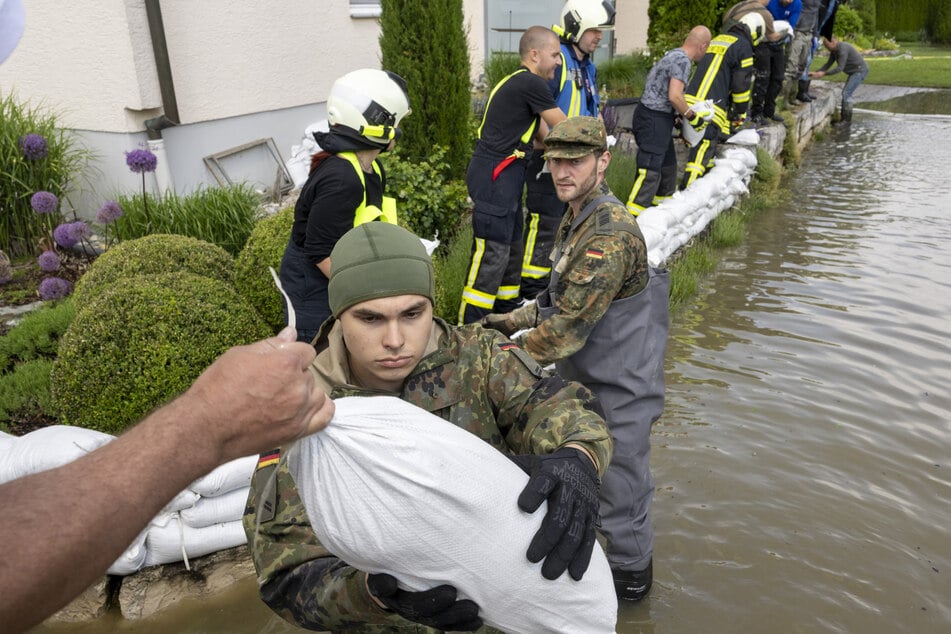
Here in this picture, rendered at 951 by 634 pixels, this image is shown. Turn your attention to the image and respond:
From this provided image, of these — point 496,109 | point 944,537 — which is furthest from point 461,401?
point 496,109

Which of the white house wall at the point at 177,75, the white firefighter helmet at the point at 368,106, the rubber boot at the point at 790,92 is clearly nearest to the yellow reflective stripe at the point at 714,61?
the white house wall at the point at 177,75

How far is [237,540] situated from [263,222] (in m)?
2.25

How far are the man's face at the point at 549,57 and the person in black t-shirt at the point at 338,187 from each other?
80.1 inches

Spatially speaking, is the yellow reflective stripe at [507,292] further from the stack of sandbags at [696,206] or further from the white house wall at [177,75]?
the white house wall at [177,75]

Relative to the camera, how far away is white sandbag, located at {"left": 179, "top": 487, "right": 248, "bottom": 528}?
295 centimetres

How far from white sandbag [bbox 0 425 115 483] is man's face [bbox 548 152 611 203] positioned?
2178 millimetres

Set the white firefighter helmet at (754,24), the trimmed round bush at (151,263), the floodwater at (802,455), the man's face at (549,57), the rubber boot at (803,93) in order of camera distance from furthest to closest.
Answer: the rubber boot at (803,93), the white firefighter helmet at (754,24), the man's face at (549,57), the trimmed round bush at (151,263), the floodwater at (802,455)

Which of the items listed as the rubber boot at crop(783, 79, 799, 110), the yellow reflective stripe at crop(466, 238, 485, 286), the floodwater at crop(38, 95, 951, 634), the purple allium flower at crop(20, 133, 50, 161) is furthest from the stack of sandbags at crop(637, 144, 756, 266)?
the rubber boot at crop(783, 79, 799, 110)

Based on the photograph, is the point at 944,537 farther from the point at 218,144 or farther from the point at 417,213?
the point at 218,144

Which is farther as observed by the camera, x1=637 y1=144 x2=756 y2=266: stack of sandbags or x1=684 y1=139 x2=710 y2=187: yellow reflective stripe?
x1=684 y1=139 x2=710 y2=187: yellow reflective stripe

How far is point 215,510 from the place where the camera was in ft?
9.75

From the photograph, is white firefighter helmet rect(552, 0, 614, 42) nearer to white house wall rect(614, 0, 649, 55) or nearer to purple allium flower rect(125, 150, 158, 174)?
purple allium flower rect(125, 150, 158, 174)

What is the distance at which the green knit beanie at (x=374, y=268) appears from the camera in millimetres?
1766

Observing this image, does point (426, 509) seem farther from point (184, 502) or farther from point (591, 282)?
point (184, 502)
